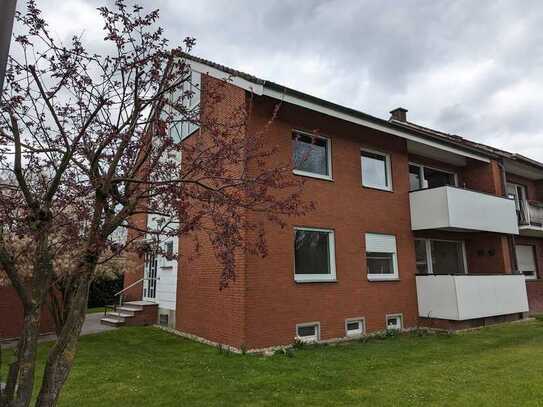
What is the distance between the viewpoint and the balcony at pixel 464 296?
1258 centimetres

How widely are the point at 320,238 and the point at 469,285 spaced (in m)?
5.18

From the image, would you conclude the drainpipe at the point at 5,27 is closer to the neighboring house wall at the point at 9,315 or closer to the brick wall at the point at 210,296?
the brick wall at the point at 210,296

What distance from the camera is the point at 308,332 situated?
10.8m

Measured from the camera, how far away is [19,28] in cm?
362

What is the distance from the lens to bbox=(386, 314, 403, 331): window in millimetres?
12438

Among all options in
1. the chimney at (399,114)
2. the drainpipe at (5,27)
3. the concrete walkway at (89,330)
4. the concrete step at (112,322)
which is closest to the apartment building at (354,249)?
the concrete step at (112,322)

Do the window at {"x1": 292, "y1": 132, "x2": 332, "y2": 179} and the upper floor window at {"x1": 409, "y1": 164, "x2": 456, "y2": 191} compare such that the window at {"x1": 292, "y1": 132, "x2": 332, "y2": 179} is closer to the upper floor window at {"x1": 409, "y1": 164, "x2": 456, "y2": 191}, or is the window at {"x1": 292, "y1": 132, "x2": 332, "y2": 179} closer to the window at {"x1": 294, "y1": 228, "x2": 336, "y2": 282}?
the window at {"x1": 294, "y1": 228, "x2": 336, "y2": 282}

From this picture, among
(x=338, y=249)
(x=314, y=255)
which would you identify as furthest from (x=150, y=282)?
(x=338, y=249)

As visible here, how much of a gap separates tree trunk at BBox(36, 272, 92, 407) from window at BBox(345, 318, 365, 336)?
29.2 feet

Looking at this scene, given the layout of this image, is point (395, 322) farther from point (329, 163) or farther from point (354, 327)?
point (329, 163)

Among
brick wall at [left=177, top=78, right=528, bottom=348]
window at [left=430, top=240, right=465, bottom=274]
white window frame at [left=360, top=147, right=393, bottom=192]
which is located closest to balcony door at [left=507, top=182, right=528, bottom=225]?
window at [left=430, top=240, right=465, bottom=274]

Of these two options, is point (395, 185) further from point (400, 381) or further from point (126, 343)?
point (126, 343)

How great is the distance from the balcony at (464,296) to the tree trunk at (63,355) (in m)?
11.5

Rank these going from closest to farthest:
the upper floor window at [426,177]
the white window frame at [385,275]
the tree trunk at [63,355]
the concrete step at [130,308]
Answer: the tree trunk at [63,355]
the white window frame at [385,275]
the concrete step at [130,308]
the upper floor window at [426,177]
